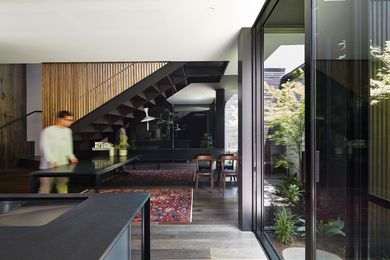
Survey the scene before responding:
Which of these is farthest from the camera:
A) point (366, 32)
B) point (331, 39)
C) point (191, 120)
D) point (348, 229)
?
point (191, 120)

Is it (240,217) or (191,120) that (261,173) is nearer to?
(240,217)

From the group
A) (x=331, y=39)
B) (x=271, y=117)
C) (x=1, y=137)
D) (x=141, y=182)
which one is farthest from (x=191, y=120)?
(x=331, y=39)

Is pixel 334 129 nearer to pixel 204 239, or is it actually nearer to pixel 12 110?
pixel 204 239

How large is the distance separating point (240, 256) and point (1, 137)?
718 centimetres

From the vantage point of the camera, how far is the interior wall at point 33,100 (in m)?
8.34

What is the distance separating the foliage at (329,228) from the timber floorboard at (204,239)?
4.29 ft

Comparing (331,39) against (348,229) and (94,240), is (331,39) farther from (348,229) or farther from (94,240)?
(94,240)

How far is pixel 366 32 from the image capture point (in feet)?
4.58

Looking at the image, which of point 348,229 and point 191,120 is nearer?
point 348,229

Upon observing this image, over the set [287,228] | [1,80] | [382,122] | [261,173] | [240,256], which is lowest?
[240,256]

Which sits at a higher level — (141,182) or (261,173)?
(261,173)

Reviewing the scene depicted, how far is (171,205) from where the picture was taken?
4988mm

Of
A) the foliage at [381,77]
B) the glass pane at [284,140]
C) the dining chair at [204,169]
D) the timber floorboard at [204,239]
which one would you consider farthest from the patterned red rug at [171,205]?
the foliage at [381,77]

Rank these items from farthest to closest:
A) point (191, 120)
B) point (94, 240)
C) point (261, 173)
→ 1. point (191, 120)
2. point (261, 173)
3. point (94, 240)
